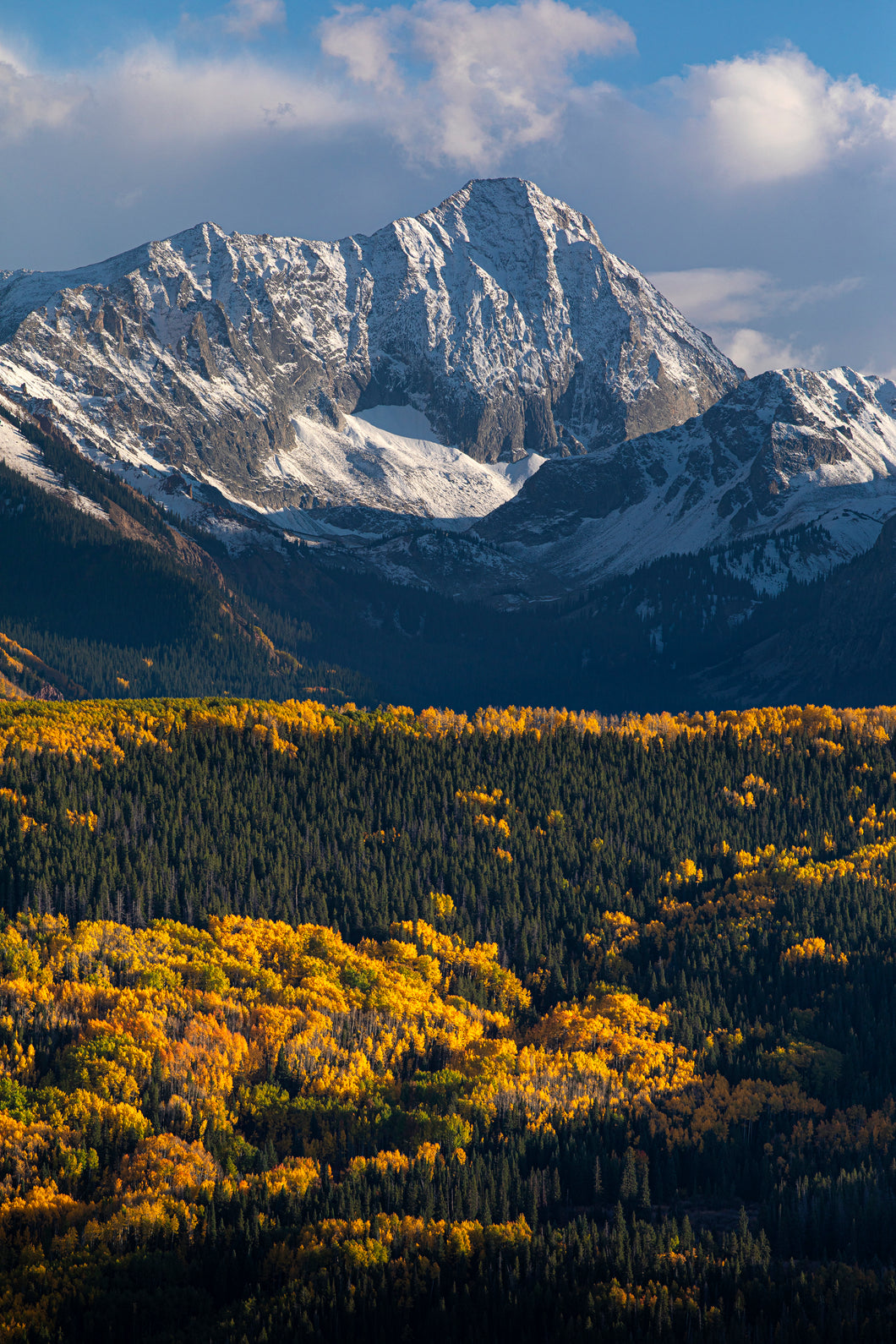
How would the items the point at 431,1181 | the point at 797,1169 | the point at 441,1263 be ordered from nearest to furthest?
the point at 441,1263 < the point at 431,1181 < the point at 797,1169

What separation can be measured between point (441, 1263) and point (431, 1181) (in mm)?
18922

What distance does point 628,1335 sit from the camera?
4461 inches

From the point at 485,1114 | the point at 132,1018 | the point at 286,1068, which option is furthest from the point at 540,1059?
the point at 132,1018

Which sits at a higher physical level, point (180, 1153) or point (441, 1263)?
point (180, 1153)

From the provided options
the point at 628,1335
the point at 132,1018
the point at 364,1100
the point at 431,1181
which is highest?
the point at 132,1018

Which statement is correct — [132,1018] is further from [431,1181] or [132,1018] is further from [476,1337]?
[476,1337]

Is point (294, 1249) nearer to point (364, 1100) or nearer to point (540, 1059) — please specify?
point (364, 1100)

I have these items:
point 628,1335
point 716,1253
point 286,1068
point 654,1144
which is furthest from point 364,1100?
point 628,1335

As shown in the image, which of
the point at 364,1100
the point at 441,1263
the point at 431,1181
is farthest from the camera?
the point at 364,1100

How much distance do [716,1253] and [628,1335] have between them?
80.9ft

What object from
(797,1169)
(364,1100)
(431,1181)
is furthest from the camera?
(364,1100)

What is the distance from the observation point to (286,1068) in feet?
569

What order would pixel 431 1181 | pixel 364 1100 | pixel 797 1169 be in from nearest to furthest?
pixel 431 1181, pixel 797 1169, pixel 364 1100

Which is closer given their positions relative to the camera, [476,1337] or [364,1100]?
[476,1337]
